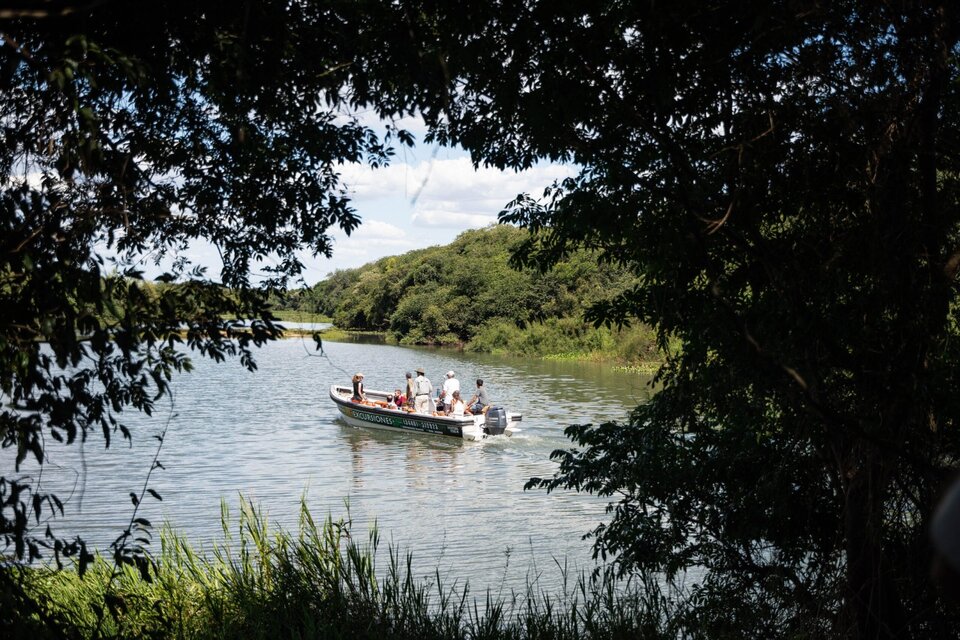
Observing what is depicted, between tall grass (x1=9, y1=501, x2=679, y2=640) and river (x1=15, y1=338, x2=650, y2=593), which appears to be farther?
river (x1=15, y1=338, x2=650, y2=593)

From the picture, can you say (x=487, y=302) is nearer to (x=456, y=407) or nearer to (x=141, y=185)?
(x=456, y=407)

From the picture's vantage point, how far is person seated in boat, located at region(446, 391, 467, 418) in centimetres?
2272

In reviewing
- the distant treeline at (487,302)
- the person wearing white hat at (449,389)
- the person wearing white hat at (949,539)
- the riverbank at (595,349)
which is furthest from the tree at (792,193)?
the distant treeline at (487,302)

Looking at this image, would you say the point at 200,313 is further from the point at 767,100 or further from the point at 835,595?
the point at 835,595

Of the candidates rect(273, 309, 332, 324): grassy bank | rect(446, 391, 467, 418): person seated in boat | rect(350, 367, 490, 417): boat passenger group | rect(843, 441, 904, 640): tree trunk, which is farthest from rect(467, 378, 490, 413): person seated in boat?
rect(273, 309, 332, 324): grassy bank

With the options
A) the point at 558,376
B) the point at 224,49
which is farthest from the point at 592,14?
the point at 558,376

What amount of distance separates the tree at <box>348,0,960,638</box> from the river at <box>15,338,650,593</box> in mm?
2000

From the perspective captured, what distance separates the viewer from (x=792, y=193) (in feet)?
18.2

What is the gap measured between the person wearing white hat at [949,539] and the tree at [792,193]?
4.01 meters

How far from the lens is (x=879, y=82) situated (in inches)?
200

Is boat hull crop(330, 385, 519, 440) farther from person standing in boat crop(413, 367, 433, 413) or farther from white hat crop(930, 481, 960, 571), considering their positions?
white hat crop(930, 481, 960, 571)

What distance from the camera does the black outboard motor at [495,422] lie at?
21.8 metres

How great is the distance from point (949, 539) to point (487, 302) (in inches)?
2619

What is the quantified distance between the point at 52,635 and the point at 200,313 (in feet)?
4.76
